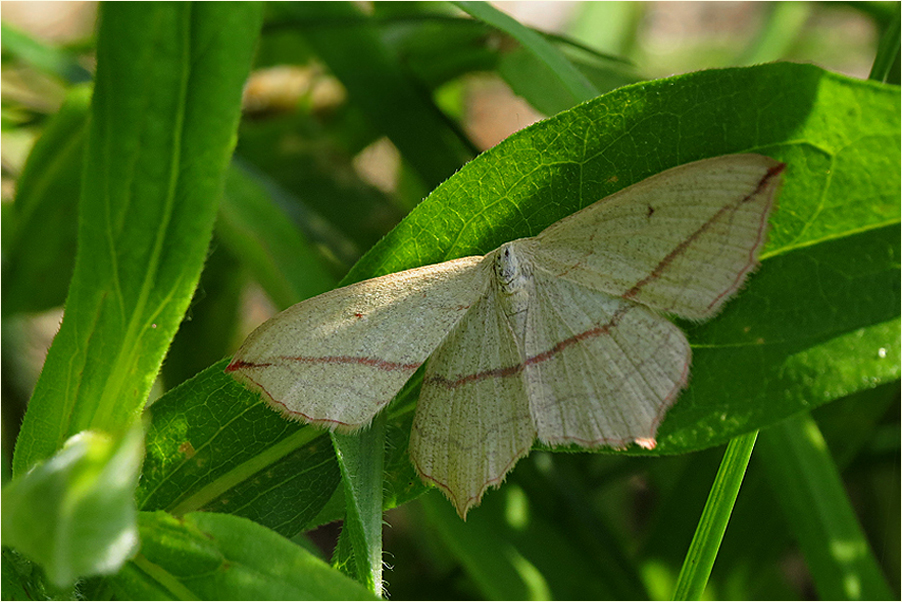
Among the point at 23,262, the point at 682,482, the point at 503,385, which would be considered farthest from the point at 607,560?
the point at 23,262

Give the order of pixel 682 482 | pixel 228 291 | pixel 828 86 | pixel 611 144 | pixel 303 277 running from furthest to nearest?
1. pixel 228 291
2. pixel 682 482
3. pixel 303 277
4. pixel 611 144
5. pixel 828 86

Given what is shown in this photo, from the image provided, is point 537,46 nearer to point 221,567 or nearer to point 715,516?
point 715,516

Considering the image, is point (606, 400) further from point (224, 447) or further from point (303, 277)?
point (303, 277)

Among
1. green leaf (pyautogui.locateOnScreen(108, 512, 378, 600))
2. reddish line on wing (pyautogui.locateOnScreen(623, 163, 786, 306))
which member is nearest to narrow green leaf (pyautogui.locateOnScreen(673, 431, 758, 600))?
reddish line on wing (pyautogui.locateOnScreen(623, 163, 786, 306))

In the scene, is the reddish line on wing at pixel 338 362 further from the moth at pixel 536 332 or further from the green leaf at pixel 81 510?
the green leaf at pixel 81 510

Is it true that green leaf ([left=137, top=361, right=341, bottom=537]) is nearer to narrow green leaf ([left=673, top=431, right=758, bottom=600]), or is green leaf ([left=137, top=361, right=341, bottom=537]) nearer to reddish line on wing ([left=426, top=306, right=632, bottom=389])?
reddish line on wing ([left=426, top=306, right=632, bottom=389])

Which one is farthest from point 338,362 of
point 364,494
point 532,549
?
point 532,549
